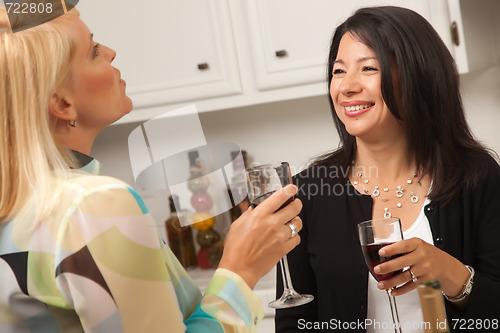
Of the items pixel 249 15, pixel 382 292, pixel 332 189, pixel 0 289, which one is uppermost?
pixel 249 15

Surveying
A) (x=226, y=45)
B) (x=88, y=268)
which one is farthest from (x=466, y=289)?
(x=226, y=45)

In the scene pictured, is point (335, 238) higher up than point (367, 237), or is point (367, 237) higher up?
point (367, 237)

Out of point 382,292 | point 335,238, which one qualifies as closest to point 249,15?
point 335,238

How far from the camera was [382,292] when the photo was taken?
1341mm

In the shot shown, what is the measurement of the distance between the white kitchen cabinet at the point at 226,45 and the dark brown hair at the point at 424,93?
617 mm

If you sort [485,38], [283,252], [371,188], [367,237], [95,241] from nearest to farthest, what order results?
[95,241]
[283,252]
[367,237]
[371,188]
[485,38]

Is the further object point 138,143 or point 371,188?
point 138,143

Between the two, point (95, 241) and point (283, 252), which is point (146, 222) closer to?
point (95, 241)

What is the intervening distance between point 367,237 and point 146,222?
0.43 m

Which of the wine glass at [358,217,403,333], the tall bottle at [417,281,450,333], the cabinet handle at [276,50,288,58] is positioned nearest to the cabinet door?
the cabinet handle at [276,50,288,58]

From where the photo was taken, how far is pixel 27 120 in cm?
73

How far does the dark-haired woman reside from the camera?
4.40 ft

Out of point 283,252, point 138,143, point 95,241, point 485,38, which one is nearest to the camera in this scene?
point 95,241

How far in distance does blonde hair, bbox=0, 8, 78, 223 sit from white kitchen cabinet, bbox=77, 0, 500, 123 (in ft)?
4.97
